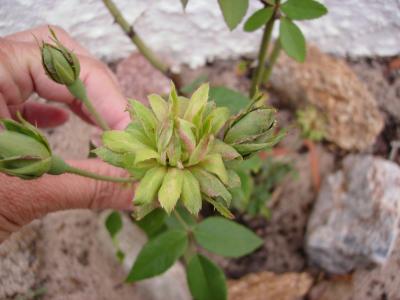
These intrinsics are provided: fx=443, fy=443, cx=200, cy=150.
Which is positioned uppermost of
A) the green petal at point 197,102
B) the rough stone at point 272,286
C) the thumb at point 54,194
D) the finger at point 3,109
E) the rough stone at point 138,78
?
the green petal at point 197,102

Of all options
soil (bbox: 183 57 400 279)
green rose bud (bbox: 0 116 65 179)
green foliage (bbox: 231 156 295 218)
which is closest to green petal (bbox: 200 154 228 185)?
green rose bud (bbox: 0 116 65 179)

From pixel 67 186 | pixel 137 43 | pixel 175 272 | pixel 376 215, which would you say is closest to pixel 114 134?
pixel 67 186

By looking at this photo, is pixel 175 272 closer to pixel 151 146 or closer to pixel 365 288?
pixel 365 288

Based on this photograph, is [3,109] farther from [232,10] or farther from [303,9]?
[303,9]

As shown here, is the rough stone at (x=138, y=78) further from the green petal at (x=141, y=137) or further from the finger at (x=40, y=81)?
the green petal at (x=141, y=137)

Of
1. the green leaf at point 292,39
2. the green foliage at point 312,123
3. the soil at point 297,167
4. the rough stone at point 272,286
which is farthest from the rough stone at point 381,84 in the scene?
the green leaf at point 292,39

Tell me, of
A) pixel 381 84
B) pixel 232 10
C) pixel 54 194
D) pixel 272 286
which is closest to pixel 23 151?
pixel 54 194

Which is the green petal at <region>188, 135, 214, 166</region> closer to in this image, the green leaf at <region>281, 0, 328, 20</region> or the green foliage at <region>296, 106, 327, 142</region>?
the green leaf at <region>281, 0, 328, 20</region>
